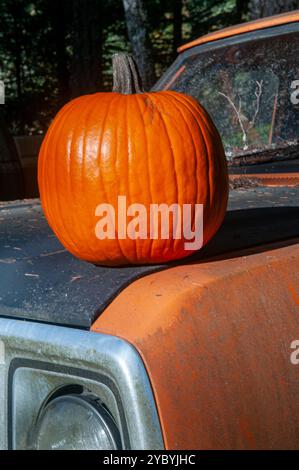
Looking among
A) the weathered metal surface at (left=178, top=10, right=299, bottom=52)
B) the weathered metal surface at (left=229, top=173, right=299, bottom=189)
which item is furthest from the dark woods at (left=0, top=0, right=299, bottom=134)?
the weathered metal surface at (left=229, top=173, right=299, bottom=189)

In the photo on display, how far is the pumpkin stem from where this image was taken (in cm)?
189

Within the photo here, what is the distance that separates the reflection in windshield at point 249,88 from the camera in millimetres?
3135

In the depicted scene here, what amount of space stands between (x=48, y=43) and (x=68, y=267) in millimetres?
21013

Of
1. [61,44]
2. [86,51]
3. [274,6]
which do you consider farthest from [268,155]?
[61,44]

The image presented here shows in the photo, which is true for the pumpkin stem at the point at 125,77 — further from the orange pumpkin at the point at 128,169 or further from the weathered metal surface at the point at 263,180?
the weathered metal surface at the point at 263,180

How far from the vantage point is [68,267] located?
1.74m

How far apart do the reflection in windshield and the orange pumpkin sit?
126 cm

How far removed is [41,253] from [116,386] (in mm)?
543

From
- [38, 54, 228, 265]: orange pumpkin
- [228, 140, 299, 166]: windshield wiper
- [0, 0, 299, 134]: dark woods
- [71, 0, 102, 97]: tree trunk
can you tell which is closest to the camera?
[38, 54, 228, 265]: orange pumpkin

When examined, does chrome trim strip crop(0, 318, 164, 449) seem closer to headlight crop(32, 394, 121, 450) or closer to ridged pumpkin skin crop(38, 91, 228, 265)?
headlight crop(32, 394, 121, 450)

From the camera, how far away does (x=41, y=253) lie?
6.08 ft

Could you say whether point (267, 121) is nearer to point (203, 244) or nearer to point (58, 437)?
point (203, 244)

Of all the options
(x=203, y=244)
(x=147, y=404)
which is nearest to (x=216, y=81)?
(x=203, y=244)

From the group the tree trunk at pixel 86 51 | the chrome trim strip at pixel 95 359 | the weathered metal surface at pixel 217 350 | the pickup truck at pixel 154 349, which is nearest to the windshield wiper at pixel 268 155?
the pickup truck at pixel 154 349
